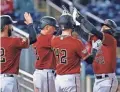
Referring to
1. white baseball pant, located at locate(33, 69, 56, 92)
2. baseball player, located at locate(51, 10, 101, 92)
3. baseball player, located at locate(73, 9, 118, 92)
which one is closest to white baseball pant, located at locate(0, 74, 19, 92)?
baseball player, located at locate(51, 10, 101, 92)

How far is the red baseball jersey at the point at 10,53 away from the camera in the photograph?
789cm

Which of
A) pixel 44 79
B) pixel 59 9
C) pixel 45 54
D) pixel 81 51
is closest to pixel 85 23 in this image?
pixel 81 51

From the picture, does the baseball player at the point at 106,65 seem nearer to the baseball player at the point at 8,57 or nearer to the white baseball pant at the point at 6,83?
the baseball player at the point at 8,57

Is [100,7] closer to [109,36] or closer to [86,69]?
[86,69]

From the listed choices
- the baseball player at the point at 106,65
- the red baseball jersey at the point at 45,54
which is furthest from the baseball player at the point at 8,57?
the baseball player at the point at 106,65

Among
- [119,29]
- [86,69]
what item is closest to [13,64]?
[86,69]

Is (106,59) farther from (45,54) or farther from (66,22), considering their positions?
(66,22)

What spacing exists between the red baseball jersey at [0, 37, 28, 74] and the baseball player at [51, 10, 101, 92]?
522mm

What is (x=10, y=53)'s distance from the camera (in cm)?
796

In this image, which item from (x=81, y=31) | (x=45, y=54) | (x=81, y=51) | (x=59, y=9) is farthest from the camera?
(x=59, y=9)

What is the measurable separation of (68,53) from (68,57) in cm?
6

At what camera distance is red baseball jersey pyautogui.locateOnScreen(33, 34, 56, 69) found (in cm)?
877

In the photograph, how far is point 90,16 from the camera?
15.8m

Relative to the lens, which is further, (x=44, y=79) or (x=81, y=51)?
(x=44, y=79)
